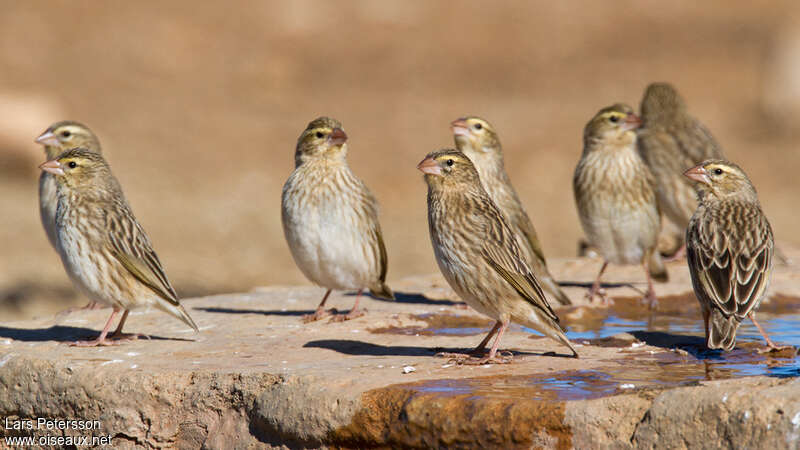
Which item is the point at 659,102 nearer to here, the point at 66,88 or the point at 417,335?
the point at 417,335

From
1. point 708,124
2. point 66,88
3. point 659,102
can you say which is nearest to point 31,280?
point 659,102

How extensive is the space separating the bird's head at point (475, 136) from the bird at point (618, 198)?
670mm

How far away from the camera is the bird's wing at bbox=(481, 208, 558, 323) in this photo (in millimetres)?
5566

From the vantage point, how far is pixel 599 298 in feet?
25.7

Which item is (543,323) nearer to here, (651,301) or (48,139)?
(651,301)

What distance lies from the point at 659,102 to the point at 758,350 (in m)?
4.84

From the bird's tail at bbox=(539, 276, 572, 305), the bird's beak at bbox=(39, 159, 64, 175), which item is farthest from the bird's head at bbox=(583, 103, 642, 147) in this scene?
the bird's beak at bbox=(39, 159, 64, 175)

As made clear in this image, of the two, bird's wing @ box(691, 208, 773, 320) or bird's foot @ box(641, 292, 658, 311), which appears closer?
bird's wing @ box(691, 208, 773, 320)

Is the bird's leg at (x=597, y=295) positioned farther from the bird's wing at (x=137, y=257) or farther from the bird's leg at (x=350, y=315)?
the bird's wing at (x=137, y=257)

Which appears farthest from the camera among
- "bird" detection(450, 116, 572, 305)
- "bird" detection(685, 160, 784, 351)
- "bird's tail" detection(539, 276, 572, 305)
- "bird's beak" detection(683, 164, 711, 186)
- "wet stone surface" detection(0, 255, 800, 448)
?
"bird" detection(450, 116, 572, 305)

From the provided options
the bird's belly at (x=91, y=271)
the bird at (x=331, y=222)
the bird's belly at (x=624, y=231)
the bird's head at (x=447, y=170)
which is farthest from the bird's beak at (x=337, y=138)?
the bird's belly at (x=624, y=231)

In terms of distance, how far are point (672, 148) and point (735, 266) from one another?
4201mm

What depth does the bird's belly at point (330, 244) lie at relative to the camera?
6965 millimetres

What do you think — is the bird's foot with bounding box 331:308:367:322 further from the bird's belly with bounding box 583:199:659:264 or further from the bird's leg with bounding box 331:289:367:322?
the bird's belly with bounding box 583:199:659:264
